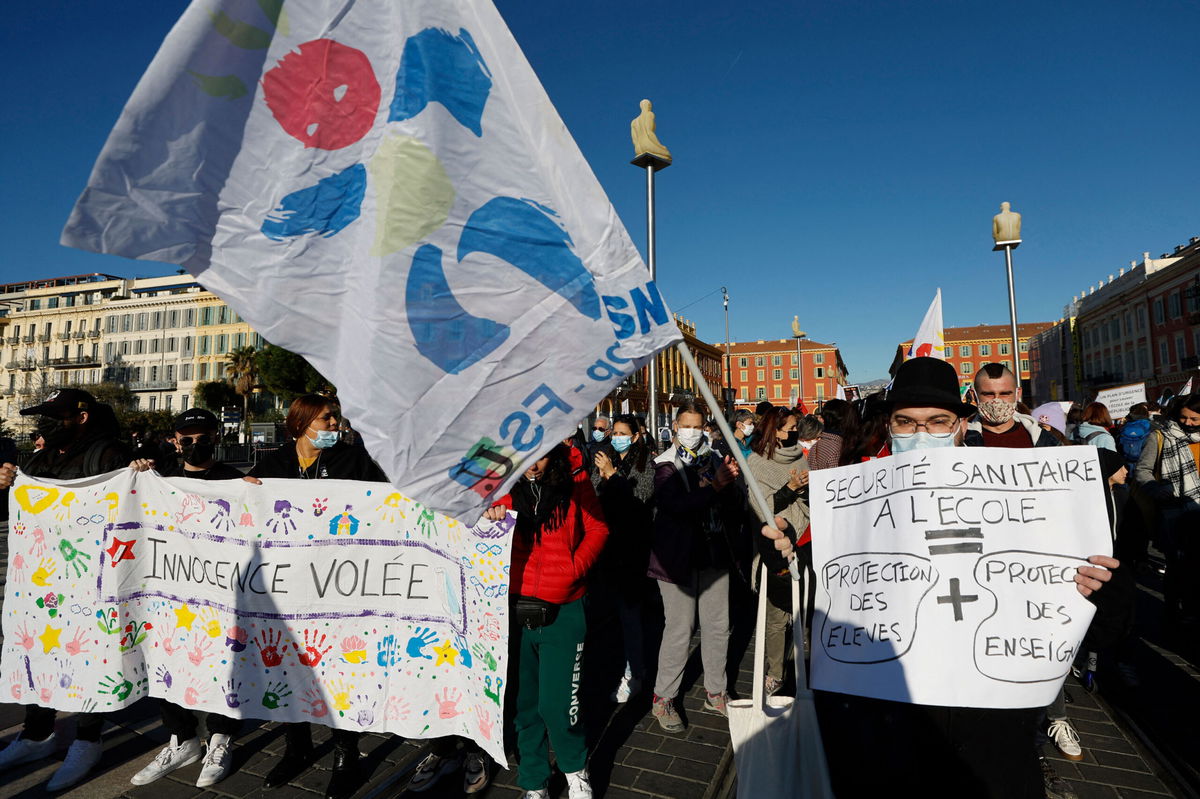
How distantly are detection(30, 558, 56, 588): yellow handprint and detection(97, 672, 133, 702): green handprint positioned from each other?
2.29ft

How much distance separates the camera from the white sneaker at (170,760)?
364 cm

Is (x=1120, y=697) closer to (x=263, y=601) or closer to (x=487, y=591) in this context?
(x=487, y=591)

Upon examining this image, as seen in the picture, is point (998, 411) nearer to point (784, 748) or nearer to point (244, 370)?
point (784, 748)

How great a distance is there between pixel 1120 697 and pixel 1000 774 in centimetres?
365

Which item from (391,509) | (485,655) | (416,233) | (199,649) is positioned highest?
(416,233)

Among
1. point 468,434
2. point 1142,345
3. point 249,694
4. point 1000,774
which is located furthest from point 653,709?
point 1142,345

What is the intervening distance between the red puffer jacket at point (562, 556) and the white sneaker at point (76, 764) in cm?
268

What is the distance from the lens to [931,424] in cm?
242

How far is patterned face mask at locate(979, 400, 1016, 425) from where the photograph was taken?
3.49m

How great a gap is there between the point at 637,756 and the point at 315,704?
1.84 meters

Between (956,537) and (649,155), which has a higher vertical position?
(649,155)

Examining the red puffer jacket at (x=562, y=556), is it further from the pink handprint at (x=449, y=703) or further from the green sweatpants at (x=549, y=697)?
the pink handprint at (x=449, y=703)

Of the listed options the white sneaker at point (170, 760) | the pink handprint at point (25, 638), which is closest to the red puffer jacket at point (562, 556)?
the white sneaker at point (170, 760)

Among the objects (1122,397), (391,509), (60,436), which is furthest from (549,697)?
(1122,397)
